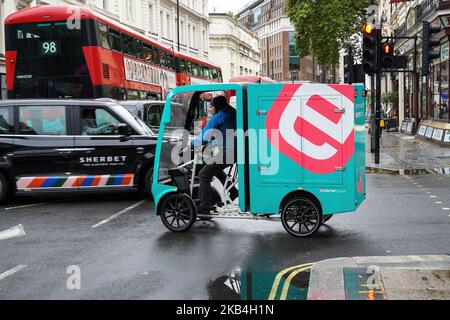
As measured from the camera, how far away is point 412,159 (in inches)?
692

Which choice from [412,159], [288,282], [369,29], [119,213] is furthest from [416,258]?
[412,159]

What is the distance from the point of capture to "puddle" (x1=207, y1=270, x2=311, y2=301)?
526 centimetres

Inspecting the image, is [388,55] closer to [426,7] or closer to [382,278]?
[426,7]

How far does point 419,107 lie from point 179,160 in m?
24.2

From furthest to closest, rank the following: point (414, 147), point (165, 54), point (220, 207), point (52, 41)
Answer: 1. point (165, 54)
2. point (414, 147)
3. point (52, 41)
4. point (220, 207)

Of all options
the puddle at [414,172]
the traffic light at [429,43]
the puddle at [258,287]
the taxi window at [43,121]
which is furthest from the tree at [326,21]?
the puddle at [258,287]

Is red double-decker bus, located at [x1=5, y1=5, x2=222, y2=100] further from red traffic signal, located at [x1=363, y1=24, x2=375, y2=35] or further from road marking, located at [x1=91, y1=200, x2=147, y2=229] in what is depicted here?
red traffic signal, located at [x1=363, y1=24, x2=375, y2=35]

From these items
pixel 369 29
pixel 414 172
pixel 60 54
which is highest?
pixel 369 29

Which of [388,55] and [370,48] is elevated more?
[370,48]

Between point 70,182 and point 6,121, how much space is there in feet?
5.95

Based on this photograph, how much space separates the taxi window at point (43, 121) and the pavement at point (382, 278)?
6.66 m
